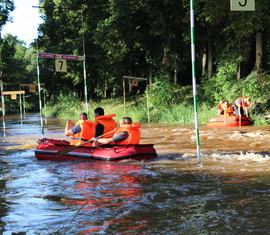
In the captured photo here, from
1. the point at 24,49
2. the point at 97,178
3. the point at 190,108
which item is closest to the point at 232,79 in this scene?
the point at 190,108

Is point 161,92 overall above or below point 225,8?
below

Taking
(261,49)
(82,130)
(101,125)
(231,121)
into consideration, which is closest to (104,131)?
(101,125)

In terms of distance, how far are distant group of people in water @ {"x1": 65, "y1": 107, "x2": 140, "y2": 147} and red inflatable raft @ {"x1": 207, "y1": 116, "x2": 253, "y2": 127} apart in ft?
31.9

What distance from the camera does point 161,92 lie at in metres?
28.8

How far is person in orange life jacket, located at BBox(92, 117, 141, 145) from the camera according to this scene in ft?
33.8

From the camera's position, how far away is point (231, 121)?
19.8 meters

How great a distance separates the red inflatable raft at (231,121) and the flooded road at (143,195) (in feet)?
27.4

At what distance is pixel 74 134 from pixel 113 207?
5837mm

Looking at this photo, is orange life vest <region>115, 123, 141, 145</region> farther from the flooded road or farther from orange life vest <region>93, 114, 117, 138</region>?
the flooded road

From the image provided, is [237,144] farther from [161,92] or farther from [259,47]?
[161,92]

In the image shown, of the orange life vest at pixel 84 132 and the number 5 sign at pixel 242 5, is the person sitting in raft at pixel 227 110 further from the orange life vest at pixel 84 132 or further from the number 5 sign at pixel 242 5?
the number 5 sign at pixel 242 5

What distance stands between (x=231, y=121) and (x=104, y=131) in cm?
1036

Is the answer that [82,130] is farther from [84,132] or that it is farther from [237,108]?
[237,108]

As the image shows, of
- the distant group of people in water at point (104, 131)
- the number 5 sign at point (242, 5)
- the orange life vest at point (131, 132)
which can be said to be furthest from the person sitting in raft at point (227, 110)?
the number 5 sign at point (242, 5)
